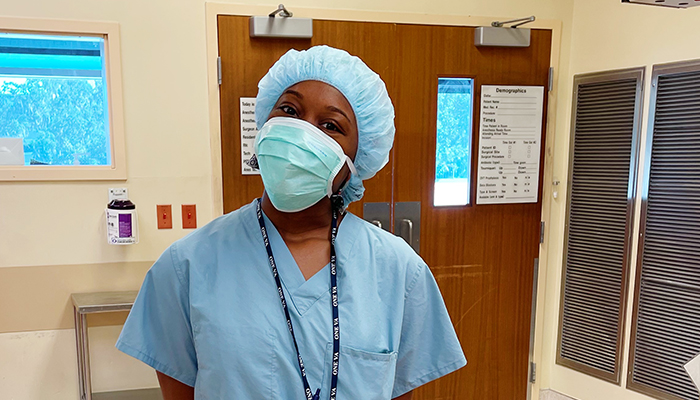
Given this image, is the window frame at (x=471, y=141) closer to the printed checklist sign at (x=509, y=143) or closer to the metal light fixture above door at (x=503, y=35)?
the printed checklist sign at (x=509, y=143)

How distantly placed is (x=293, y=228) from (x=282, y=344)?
0.80 ft

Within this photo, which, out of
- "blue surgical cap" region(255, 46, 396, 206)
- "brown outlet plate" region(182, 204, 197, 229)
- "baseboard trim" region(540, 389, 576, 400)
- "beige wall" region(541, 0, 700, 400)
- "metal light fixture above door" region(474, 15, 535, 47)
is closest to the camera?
"blue surgical cap" region(255, 46, 396, 206)

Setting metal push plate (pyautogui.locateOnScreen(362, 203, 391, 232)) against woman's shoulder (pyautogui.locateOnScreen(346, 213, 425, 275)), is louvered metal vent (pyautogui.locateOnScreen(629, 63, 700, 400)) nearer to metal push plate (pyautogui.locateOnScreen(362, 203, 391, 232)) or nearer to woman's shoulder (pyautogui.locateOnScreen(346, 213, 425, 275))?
metal push plate (pyautogui.locateOnScreen(362, 203, 391, 232))

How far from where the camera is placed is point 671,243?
6.72 feet

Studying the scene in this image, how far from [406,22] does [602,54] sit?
878 mm

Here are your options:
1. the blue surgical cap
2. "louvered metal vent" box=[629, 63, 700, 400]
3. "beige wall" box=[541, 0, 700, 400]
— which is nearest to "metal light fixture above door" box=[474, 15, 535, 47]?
"beige wall" box=[541, 0, 700, 400]

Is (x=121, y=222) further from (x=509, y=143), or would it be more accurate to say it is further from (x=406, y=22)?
(x=509, y=143)

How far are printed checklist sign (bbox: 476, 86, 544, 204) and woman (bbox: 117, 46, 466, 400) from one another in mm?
1329

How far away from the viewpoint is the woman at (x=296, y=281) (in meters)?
0.98

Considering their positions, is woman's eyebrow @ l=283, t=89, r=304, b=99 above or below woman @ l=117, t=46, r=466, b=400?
above

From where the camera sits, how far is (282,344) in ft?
3.23

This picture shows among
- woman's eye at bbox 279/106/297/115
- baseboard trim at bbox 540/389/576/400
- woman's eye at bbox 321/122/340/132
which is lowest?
baseboard trim at bbox 540/389/576/400

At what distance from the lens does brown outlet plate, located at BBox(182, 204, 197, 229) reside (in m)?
2.11

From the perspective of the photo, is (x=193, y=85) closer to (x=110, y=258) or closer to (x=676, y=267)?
(x=110, y=258)
